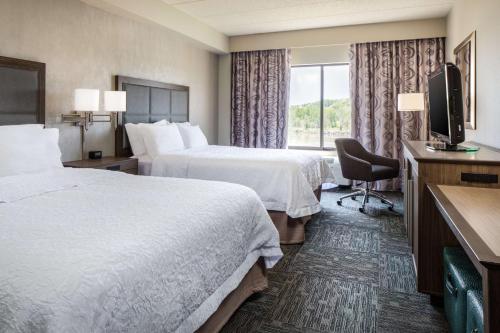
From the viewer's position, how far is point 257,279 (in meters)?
2.38

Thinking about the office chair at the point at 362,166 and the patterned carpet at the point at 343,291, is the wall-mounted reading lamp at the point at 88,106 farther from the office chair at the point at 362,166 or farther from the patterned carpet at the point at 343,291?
the office chair at the point at 362,166

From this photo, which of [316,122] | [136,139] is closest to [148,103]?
[136,139]

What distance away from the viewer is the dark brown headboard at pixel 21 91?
9.85 feet

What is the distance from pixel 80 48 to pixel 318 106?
404cm

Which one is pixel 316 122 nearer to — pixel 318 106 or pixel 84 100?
pixel 318 106

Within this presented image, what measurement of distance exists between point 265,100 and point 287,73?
0.61 m

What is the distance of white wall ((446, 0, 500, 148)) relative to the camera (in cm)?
283

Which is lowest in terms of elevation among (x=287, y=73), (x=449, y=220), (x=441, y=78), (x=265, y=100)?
(x=449, y=220)

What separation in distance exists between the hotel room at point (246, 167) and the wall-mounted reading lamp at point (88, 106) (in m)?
0.02

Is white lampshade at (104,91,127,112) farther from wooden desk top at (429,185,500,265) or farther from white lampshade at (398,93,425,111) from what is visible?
white lampshade at (398,93,425,111)

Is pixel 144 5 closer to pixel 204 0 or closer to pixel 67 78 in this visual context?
pixel 204 0

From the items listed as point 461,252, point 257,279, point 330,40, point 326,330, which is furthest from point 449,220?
point 330,40

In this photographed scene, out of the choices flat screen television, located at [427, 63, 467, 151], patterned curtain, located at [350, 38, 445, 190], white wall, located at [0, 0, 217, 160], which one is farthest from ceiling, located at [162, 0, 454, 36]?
flat screen television, located at [427, 63, 467, 151]

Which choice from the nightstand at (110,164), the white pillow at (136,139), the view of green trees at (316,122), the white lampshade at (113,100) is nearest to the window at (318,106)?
the view of green trees at (316,122)
